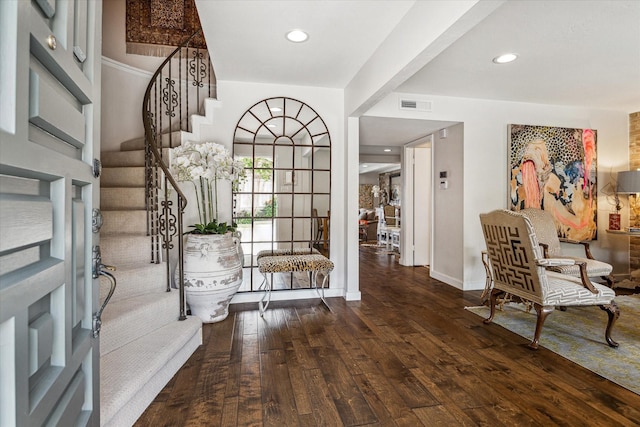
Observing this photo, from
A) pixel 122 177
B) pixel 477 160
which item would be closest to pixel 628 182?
pixel 477 160

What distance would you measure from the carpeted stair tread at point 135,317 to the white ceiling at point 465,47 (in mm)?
2069

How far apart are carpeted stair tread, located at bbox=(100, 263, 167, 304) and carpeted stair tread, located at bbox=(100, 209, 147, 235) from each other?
46 centimetres

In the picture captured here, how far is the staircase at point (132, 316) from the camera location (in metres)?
1.63

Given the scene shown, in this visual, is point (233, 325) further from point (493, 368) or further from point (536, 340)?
point (536, 340)

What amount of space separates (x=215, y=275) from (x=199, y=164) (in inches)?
38.0

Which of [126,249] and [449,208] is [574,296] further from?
[126,249]

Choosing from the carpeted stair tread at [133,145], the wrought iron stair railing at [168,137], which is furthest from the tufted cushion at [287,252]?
the carpeted stair tread at [133,145]

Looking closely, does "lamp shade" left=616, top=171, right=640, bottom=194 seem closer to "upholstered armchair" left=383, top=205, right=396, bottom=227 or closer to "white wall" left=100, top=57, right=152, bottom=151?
"upholstered armchair" left=383, top=205, right=396, bottom=227

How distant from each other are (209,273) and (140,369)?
46.4 inches

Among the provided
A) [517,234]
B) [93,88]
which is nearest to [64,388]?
[93,88]

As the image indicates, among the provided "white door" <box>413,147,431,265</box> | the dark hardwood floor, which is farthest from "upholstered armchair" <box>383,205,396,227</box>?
the dark hardwood floor

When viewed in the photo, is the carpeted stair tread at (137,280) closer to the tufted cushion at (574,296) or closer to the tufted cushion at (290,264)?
the tufted cushion at (290,264)

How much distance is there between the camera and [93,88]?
92cm

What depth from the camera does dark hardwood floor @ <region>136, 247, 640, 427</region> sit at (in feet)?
5.62
